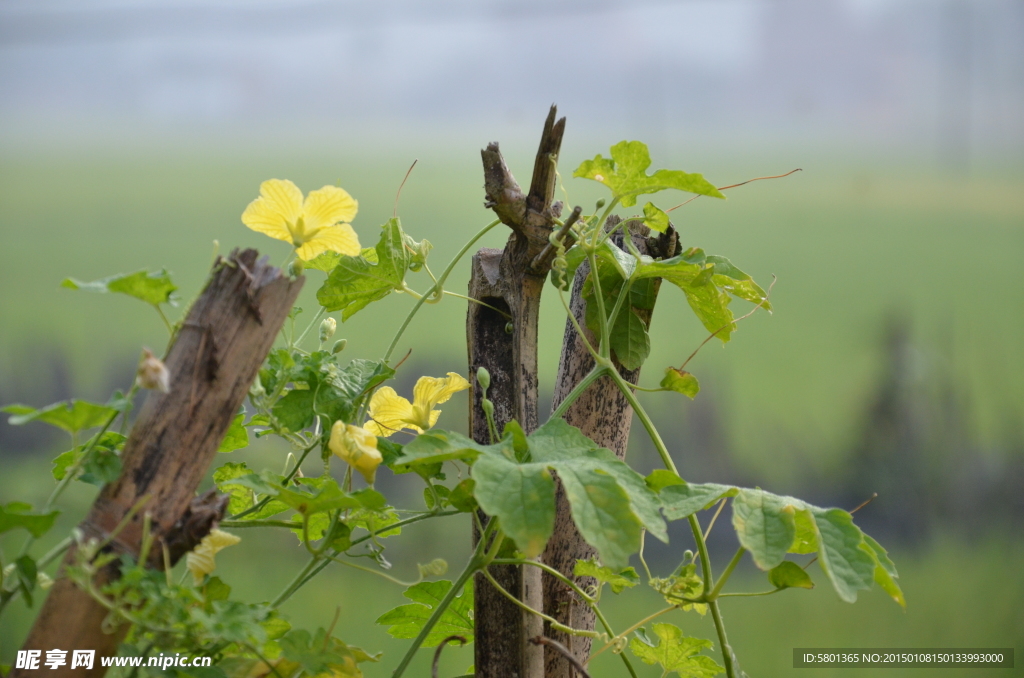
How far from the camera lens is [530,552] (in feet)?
Answer: 1.44

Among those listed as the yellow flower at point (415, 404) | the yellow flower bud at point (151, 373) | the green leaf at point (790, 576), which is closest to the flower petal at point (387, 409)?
the yellow flower at point (415, 404)

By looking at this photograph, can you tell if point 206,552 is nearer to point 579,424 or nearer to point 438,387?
point 438,387

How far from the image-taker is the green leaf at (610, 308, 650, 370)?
2.34 feet

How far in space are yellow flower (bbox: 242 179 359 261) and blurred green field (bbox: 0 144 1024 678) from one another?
4.48 ft

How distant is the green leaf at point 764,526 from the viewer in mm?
498

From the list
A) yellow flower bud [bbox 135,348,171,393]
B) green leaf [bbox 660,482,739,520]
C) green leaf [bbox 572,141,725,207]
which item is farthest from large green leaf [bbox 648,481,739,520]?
yellow flower bud [bbox 135,348,171,393]

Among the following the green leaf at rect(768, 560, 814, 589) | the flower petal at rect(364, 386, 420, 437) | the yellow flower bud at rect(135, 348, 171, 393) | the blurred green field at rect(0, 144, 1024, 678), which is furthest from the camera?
the blurred green field at rect(0, 144, 1024, 678)

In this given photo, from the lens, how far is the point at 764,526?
51 cm

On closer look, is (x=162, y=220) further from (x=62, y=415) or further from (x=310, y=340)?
(x=62, y=415)

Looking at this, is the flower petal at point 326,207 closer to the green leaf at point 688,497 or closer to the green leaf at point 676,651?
the green leaf at point 688,497

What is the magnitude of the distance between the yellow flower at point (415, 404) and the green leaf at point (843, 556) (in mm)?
315

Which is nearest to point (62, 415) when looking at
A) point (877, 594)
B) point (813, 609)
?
point (813, 609)

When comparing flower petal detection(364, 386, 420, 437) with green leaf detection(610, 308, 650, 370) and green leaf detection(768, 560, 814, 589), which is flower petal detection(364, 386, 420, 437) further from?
green leaf detection(768, 560, 814, 589)

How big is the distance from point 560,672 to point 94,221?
1.97 metres
